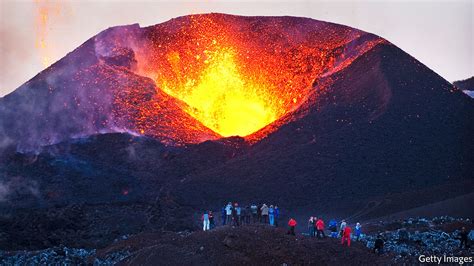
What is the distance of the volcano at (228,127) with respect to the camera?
50.9 meters

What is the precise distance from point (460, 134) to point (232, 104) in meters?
22.8

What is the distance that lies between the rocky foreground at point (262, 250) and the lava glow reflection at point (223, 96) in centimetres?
3348

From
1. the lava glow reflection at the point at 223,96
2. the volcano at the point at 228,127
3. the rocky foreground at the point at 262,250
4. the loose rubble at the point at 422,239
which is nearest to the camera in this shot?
the rocky foreground at the point at 262,250

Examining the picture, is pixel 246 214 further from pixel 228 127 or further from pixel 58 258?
pixel 228 127

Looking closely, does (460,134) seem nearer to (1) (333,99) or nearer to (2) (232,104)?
(1) (333,99)

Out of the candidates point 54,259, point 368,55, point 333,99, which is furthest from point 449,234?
point 368,55

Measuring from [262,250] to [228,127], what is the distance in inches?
1619

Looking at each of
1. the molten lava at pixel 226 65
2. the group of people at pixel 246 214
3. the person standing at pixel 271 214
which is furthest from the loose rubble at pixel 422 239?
the molten lava at pixel 226 65

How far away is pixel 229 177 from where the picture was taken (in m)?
53.8

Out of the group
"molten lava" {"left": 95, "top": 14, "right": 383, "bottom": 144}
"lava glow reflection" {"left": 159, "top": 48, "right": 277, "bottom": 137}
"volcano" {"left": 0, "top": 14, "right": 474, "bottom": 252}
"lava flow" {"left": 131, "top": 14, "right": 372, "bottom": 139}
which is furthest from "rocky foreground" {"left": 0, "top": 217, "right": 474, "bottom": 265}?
"lava glow reflection" {"left": 159, "top": 48, "right": 277, "bottom": 137}

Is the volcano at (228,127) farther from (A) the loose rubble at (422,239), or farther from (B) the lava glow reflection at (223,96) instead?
(A) the loose rubble at (422,239)

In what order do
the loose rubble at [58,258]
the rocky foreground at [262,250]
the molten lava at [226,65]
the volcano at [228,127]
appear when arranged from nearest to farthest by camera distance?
1. the rocky foreground at [262,250]
2. the loose rubble at [58,258]
3. the volcano at [228,127]
4. the molten lava at [226,65]

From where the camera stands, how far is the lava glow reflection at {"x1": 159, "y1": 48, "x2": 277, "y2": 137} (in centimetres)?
6769

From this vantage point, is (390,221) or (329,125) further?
(329,125)
